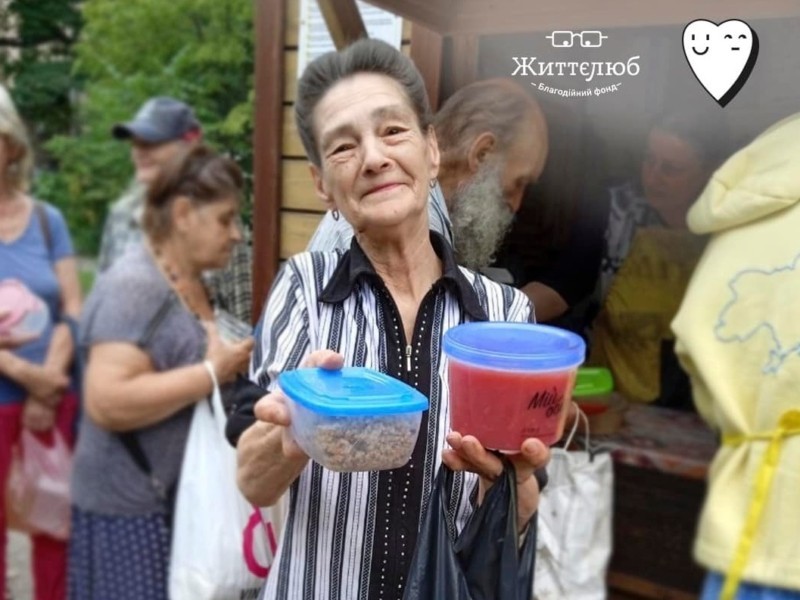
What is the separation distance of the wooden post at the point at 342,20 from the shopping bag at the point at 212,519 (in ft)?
2.35

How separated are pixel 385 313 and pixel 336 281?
3.0 inches

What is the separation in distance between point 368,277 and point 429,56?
1.79ft

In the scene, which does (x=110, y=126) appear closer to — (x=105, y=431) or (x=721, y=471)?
(x=105, y=431)

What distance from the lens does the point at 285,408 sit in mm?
877

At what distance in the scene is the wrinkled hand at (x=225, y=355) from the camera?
155 cm

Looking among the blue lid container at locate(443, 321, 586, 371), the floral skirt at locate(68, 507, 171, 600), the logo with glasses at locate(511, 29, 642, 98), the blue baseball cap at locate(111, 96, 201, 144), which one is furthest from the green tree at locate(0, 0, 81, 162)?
the blue lid container at locate(443, 321, 586, 371)

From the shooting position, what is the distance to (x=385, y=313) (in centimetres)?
101

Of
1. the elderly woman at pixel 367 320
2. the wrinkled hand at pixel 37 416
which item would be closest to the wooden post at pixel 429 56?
the elderly woman at pixel 367 320

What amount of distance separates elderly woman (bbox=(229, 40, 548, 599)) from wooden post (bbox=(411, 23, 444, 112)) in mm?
320

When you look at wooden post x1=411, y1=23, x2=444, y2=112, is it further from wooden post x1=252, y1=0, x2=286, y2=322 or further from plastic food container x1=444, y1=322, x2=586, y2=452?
plastic food container x1=444, y1=322, x2=586, y2=452

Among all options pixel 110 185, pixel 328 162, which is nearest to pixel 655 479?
pixel 328 162

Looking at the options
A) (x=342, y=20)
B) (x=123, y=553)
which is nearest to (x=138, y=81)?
(x=342, y=20)

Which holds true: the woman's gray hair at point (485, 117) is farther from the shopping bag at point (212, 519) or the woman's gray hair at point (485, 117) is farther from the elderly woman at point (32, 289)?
the elderly woman at point (32, 289)

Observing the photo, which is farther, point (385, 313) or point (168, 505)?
point (168, 505)
